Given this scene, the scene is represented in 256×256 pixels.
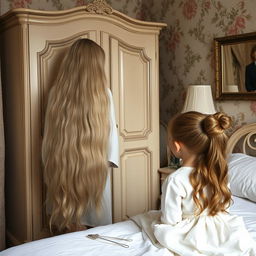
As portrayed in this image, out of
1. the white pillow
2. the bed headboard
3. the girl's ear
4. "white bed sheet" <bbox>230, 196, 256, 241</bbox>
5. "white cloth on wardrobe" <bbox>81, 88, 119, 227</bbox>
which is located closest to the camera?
the girl's ear

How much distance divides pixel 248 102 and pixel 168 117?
0.90 m

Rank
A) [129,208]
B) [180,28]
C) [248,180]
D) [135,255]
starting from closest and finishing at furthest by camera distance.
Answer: [135,255]
[248,180]
[129,208]
[180,28]

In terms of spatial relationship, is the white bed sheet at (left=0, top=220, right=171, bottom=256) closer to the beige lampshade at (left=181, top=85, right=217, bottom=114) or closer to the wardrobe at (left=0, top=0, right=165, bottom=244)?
the wardrobe at (left=0, top=0, right=165, bottom=244)

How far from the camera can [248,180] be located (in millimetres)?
2373

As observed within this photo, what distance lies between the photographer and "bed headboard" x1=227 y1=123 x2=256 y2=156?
2.84 meters

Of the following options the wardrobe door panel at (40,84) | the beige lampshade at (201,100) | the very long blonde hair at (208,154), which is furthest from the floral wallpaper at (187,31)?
the very long blonde hair at (208,154)

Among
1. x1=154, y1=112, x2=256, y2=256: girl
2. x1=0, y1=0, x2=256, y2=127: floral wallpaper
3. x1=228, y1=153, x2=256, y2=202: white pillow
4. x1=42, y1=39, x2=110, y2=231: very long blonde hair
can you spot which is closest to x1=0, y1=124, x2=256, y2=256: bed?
x1=228, y1=153, x2=256, y2=202: white pillow

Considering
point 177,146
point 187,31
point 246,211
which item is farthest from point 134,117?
point 177,146

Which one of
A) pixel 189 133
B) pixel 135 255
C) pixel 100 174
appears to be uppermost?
pixel 189 133

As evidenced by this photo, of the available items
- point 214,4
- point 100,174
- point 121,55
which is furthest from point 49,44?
point 214,4

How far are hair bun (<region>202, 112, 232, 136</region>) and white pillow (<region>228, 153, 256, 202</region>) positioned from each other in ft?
2.97

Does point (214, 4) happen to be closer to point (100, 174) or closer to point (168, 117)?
point (168, 117)

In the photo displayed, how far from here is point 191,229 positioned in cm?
156

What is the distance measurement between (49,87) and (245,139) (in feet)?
4.77
